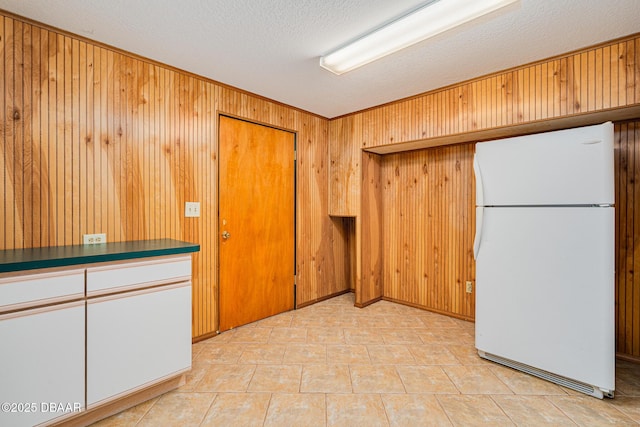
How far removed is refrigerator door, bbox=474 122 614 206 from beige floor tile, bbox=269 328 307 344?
202 cm

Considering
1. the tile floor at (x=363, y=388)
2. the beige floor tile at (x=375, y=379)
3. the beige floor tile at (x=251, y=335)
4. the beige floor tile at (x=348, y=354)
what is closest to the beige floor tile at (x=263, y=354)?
the tile floor at (x=363, y=388)

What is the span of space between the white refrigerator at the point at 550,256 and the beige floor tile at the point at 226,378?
1.90m

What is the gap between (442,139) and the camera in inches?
120

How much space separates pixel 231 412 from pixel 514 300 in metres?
2.15

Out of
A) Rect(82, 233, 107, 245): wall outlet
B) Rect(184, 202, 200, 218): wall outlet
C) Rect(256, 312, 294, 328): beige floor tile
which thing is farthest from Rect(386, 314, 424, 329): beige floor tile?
Rect(82, 233, 107, 245): wall outlet

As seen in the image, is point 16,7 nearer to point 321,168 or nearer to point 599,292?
point 321,168

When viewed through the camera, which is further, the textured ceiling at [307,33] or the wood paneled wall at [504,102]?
the wood paneled wall at [504,102]

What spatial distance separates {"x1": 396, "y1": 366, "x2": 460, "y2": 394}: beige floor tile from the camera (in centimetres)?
200

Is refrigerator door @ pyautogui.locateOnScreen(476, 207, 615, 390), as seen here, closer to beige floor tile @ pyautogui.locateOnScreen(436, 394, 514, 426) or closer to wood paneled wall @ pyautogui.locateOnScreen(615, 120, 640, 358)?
beige floor tile @ pyautogui.locateOnScreen(436, 394, 514, 426)

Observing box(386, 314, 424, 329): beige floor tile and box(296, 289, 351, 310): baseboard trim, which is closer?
box(386, 314, 424, 329): beige floor tile

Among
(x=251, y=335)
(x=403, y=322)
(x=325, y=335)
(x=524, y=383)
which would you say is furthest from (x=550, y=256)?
(x=251, y=335)

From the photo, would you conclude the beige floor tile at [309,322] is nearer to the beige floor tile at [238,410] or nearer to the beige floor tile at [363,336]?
the beige floor tile at [363,336]

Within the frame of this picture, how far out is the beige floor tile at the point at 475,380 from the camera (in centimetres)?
200

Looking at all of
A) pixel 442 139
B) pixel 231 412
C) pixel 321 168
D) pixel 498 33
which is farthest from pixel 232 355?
pixel 498 33
